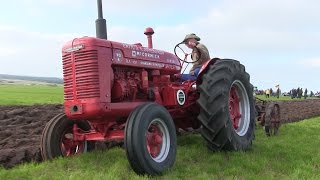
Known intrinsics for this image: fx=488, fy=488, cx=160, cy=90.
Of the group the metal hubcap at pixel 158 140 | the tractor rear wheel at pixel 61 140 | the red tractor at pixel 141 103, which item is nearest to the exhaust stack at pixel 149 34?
the red tractor at pixel 141 103

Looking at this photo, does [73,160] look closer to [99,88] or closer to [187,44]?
[99,88]

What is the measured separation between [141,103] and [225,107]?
134cm

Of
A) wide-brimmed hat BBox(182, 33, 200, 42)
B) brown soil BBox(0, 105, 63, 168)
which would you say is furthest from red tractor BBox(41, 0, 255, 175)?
wide-brimmed hat BBox(182, 33, 200, 42)

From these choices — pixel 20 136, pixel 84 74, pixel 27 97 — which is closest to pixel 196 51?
pixel 84 74

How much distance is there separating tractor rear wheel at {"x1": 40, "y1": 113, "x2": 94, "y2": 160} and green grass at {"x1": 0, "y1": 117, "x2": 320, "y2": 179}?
350 mm

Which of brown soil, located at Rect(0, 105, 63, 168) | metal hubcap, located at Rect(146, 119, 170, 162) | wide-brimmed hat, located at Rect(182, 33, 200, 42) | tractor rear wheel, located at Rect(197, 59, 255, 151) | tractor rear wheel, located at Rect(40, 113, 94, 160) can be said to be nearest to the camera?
metal hubcap, located at Rect(146, 119, 170, 162)

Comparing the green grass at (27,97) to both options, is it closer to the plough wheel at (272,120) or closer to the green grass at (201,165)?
the plough wheel at (272,120)

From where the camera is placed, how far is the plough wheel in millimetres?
10672

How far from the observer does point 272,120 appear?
10.8m

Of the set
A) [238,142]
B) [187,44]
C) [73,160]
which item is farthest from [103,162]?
[187,44]

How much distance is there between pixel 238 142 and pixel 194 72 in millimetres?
1531

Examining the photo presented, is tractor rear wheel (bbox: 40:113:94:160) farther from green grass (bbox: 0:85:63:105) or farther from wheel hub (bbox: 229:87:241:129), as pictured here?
green grass (bbox: 0:85:63:105)

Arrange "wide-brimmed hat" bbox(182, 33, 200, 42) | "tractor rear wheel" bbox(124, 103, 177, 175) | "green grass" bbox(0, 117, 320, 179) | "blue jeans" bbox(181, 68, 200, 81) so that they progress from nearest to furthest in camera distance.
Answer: "tractor rear wheel" bbox(124, 103, 177, 175), "green grass" bbox(0, 117, 320, 179), "blue jeans" bbox(181, 68, 200, 81), "wide-brimmed hat" bbox(182, 33, 200, 42)

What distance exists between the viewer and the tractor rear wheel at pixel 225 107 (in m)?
7.37
